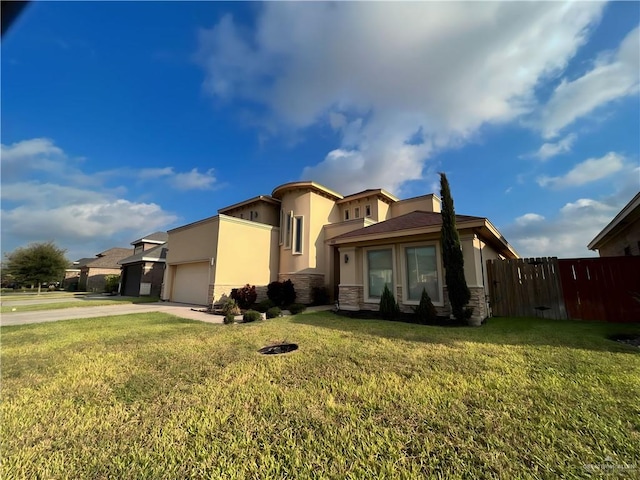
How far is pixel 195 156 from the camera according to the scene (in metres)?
15.7

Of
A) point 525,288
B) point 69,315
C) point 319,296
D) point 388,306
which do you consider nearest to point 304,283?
point 319,296

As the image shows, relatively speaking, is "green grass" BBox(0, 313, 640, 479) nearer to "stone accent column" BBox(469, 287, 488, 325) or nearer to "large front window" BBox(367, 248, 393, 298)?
"stone accent column" BBox(469, 287, 488, 325)

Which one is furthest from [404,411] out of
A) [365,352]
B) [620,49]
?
[620,49]

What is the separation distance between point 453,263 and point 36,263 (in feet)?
134

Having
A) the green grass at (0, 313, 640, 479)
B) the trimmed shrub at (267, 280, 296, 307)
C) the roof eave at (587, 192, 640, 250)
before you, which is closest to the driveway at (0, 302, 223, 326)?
the trimmed shrub at (267, 280, 296, 307)

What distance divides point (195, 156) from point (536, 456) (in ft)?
59.0

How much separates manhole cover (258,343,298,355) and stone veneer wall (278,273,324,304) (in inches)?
373

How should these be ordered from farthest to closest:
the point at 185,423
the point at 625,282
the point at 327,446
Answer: the point at 625,282 → the point at 185,423 → the point at 327,446

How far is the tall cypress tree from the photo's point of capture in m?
8.32

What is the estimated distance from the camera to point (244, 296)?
46.3 ft

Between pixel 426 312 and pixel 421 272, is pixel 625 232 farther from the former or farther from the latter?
pixel 426 312

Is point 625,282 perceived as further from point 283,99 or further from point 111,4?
point 111,4

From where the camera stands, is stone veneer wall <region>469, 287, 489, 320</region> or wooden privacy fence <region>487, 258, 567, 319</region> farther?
wooden privacy fence <region>487, 258, 567, 319</region>

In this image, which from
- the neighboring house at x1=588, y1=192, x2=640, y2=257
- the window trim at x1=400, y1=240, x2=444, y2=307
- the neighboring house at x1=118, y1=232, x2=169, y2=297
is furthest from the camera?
the neighboring house at x1=118, y1=232, x2=169, y2=297
